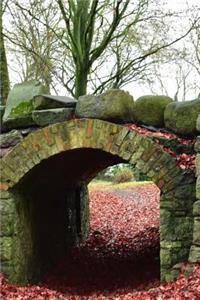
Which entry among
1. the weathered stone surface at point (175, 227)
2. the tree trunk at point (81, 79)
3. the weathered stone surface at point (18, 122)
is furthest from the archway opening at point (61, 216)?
the tree trunk at point (81, 79)

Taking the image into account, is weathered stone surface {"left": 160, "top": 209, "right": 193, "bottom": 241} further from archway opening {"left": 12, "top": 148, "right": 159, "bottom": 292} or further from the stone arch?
archway opening {"left": 12, "top": 148, "right": 159, "bottom": 292}

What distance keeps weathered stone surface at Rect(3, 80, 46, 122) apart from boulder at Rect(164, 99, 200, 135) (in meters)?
1.89

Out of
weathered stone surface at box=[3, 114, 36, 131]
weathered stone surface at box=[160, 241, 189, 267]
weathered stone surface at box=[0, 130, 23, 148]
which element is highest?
weathered stone surface at box=[3, 114, 36, 131]

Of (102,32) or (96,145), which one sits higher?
(102,32)

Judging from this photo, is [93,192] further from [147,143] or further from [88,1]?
[147,143]

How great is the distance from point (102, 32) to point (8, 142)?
405 inches

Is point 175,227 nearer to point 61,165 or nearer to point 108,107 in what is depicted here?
point 108,107

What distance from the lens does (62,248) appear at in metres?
10.1

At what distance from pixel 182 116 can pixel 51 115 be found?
175 cm

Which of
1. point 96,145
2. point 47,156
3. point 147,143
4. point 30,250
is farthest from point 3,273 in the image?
point 147,143

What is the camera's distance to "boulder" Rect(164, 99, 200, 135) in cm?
674

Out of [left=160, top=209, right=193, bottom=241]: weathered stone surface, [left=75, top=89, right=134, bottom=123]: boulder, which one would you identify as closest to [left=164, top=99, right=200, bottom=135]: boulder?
[left=75, top=89, right=134, bottom=123]: boulder

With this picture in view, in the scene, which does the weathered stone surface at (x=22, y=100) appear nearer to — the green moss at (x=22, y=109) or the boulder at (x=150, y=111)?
the green moss at (x=22, y=109)

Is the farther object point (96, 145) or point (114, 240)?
point (114, 240)
